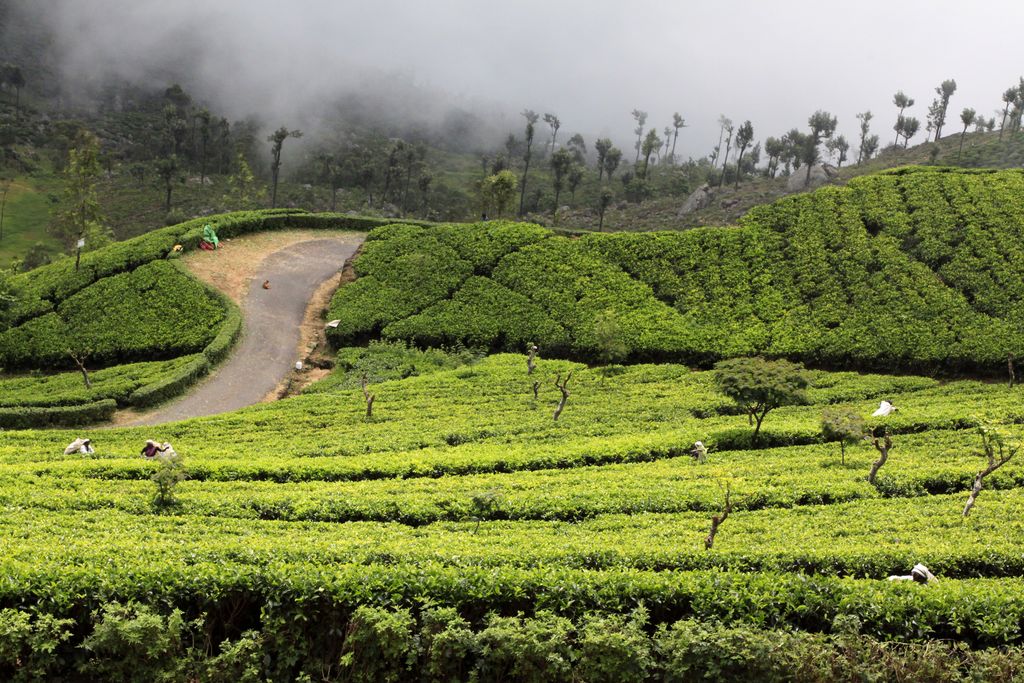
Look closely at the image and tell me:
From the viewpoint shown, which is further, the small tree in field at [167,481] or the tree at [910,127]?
the tree at [910,127]

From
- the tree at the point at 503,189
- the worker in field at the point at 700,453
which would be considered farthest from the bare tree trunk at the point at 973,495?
the tree at the point at 503,189

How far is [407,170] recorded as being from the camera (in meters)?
96.4

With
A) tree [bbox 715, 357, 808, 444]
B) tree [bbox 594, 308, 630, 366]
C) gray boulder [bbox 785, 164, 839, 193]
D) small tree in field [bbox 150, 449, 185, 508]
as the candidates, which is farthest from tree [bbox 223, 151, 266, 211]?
tree [bbox 715, 357, 808, 444]

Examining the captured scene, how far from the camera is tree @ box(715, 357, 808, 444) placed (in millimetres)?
25391

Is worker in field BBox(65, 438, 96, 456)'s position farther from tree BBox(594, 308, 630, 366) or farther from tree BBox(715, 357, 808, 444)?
tree BBox(715, 357, 808, 444)

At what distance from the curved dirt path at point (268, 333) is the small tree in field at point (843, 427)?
79.3 ft

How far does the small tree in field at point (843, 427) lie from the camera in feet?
76.9

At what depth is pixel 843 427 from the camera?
23500 mm

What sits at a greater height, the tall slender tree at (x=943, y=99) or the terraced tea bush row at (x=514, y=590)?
the tall slender tree at (x=943, y=99)

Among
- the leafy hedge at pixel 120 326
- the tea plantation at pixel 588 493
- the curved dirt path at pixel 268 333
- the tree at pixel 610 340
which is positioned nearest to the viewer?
the tea plantation at pixel 588 493

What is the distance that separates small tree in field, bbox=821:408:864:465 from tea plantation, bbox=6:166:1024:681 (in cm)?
66

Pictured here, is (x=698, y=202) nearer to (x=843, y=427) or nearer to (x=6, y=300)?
(x=843, y=427)

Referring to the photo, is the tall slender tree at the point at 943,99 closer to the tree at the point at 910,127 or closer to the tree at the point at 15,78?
the tree at the point at 910,127

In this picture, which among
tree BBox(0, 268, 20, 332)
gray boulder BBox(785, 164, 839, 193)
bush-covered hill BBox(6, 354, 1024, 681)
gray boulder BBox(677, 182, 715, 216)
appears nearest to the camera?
bush-covered hill BBox(6, 354, 1024, 681)
